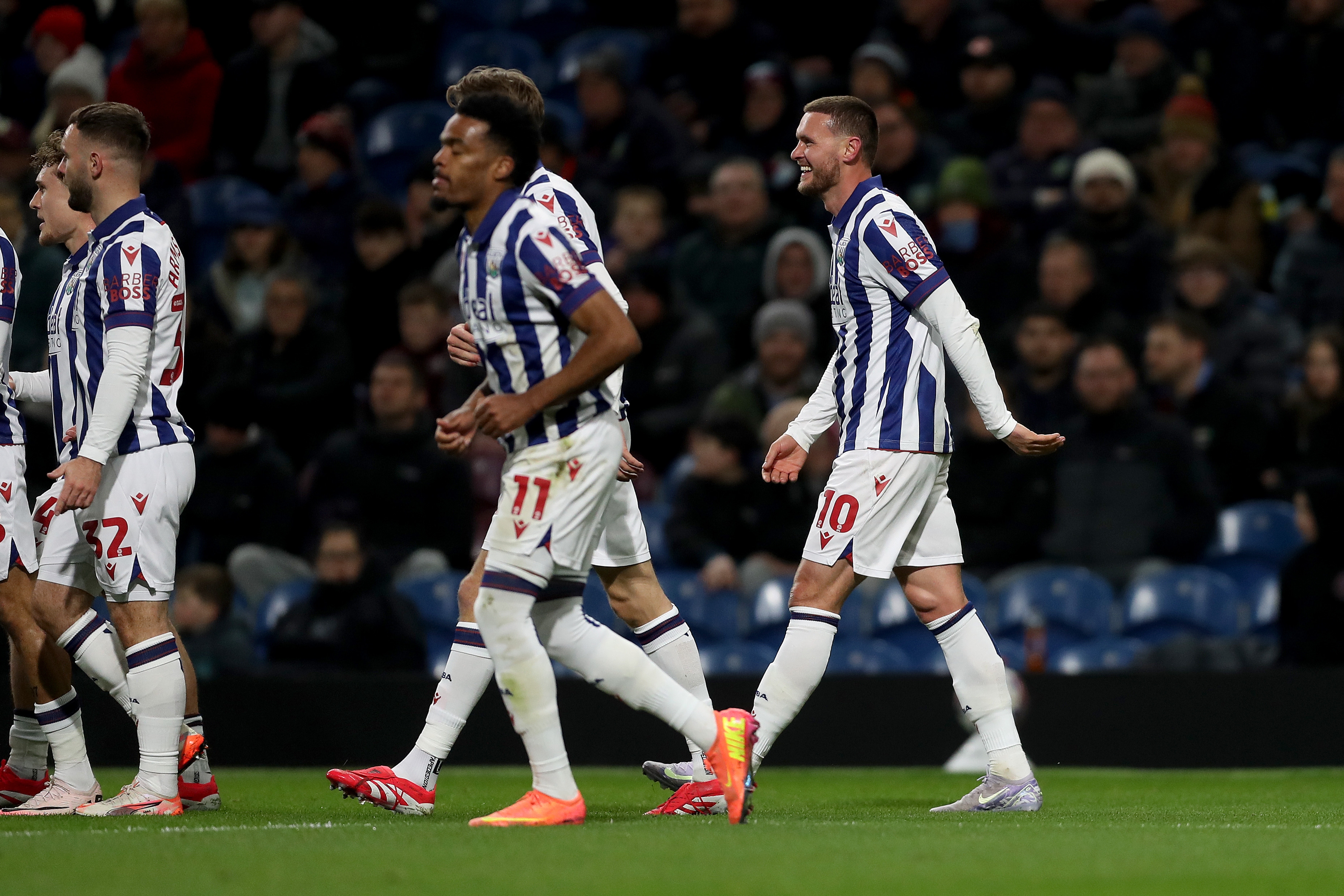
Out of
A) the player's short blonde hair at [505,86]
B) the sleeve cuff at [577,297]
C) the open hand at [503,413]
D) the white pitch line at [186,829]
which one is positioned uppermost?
the player's short blonde hair at [505,86]

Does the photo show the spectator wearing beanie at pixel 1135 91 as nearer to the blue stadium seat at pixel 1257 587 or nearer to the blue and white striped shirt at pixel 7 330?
the blue stadium seat at pixel 1257 587

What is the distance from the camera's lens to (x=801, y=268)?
12.1 metres

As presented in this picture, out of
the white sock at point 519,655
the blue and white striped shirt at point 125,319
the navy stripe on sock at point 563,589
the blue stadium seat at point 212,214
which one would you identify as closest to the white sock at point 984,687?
the navy stripe on sock at point 563,589

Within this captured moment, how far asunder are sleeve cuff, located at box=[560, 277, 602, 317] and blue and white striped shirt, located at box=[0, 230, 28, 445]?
2.29 meters

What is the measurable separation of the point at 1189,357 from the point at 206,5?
923 cm

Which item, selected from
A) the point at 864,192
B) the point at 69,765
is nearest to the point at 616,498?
the point at 864,192

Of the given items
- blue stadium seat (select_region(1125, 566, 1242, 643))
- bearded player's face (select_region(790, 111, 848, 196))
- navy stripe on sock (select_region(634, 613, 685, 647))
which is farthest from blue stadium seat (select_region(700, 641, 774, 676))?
bearded player's face (select_region(790, 111, 848, 196))

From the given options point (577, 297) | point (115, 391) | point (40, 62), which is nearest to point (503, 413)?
point (577, 297)

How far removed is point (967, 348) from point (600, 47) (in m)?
9.22

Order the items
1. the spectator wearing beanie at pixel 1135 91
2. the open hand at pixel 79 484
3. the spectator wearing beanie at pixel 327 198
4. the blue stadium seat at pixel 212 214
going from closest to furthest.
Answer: the open hand at pixel 79 484 < the spectator wearing beanie at pixel 1135 91 < the spectator wearing beanie at pixel 327 198 < the blue stadium seat at pixel 212 214

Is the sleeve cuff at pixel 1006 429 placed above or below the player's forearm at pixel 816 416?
below

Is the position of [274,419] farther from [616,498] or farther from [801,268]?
[616,498]

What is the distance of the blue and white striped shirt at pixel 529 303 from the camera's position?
5348 millimetres

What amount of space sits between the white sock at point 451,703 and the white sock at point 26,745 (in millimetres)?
1668
